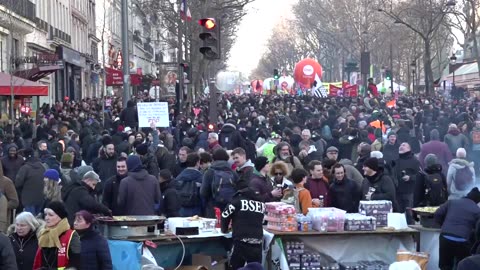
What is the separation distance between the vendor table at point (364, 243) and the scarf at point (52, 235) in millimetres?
3667

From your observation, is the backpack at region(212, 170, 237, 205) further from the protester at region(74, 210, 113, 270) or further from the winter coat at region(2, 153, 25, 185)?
the winter coat at region(2, 153, 25, 185)

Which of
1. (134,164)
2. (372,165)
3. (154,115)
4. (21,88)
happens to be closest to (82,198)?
(134,164)

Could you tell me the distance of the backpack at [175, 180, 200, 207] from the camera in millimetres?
13133

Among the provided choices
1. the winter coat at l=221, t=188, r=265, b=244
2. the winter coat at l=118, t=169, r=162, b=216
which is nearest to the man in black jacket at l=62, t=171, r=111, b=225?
the winter coat at l=118, t=169, r=162, b=216

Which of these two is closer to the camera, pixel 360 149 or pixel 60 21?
pixel 360 149

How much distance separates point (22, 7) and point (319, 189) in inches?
1335

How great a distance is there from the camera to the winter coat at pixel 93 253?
348 inches

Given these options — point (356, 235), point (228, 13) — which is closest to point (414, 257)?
point (356, 235)

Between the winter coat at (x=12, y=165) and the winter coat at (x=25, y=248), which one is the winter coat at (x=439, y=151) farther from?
the winter coat at (x=25, y=248)

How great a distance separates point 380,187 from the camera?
12.7 metres

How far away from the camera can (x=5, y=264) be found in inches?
322

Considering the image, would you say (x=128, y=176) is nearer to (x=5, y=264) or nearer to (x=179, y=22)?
(x=5, y=264)

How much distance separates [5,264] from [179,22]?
42.8 meters

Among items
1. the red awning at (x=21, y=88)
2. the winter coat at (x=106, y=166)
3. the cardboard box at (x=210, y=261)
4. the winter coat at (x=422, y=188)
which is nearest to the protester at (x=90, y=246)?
the cardboard box at (x=210, y=261)
